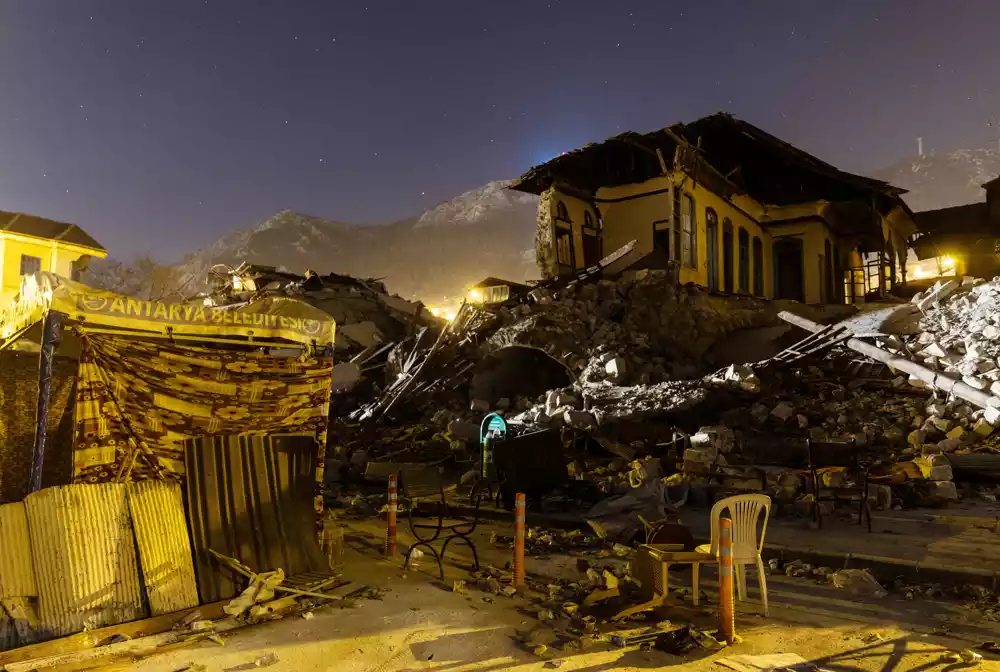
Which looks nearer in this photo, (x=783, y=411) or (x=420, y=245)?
(x=783, y=411)

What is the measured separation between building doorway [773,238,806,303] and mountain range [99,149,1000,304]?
63.6 m

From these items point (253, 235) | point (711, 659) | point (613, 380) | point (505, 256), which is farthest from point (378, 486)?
point (253, 235)

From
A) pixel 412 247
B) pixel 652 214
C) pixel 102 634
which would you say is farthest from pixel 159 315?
pixel 412 247

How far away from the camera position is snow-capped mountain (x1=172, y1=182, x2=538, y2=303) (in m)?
110

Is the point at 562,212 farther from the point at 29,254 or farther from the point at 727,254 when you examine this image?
the point at 29,254

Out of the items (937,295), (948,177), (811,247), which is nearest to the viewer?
(937,295)

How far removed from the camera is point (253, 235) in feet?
436

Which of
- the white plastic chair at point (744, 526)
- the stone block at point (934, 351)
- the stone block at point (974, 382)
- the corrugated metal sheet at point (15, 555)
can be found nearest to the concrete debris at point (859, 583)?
the white plastic chair at point (744, 526)

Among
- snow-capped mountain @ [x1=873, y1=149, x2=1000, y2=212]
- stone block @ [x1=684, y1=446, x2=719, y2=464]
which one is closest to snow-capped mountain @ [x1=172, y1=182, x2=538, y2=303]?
stone block @ [x1=684, y1=446, x2=719, y2=464]

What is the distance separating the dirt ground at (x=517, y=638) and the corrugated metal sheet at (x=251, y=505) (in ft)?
2.98

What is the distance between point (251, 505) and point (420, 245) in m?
126

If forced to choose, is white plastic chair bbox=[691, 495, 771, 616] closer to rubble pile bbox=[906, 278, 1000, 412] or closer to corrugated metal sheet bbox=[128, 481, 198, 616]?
corrugated metal sheet bbox=[128, 481, 198, 616]

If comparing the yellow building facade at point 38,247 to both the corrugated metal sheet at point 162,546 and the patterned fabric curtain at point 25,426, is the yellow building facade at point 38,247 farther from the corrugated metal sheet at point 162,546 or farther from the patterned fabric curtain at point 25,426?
the corrugated metal sheet at point 162,546

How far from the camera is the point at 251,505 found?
21.8ft
